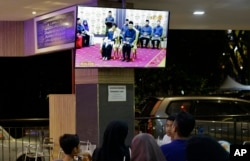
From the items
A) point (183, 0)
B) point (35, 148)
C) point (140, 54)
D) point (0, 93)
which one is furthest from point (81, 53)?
point (0, 93)

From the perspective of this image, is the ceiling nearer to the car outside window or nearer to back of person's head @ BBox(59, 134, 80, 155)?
the car outside window

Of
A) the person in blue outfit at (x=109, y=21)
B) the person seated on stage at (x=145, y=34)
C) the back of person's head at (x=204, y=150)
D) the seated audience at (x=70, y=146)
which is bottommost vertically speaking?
the seated audience at (x=70, y=146)

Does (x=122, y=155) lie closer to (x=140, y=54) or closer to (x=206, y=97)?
(x=140, y=54)

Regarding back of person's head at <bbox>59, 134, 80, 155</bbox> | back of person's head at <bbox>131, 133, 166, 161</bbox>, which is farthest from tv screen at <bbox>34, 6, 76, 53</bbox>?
back of person's head at <bbox>131, 133, 166, 161</bbox>

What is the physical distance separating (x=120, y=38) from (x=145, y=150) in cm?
455

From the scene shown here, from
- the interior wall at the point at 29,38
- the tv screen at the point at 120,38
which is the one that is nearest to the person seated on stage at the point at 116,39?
the tv screen at the point at 120,38

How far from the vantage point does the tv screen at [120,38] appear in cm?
875

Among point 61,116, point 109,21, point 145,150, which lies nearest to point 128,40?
point 109,21

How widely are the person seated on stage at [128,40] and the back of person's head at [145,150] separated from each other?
4510mm

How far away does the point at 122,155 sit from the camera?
17.4ft

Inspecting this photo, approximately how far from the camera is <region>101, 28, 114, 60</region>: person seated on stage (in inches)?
352

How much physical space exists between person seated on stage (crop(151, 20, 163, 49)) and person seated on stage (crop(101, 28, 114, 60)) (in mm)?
827

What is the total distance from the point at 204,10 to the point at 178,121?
6.08 meters

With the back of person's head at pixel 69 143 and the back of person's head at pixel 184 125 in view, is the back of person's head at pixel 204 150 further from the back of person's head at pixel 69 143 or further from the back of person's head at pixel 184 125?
the back of person's head at pixel 69 143
